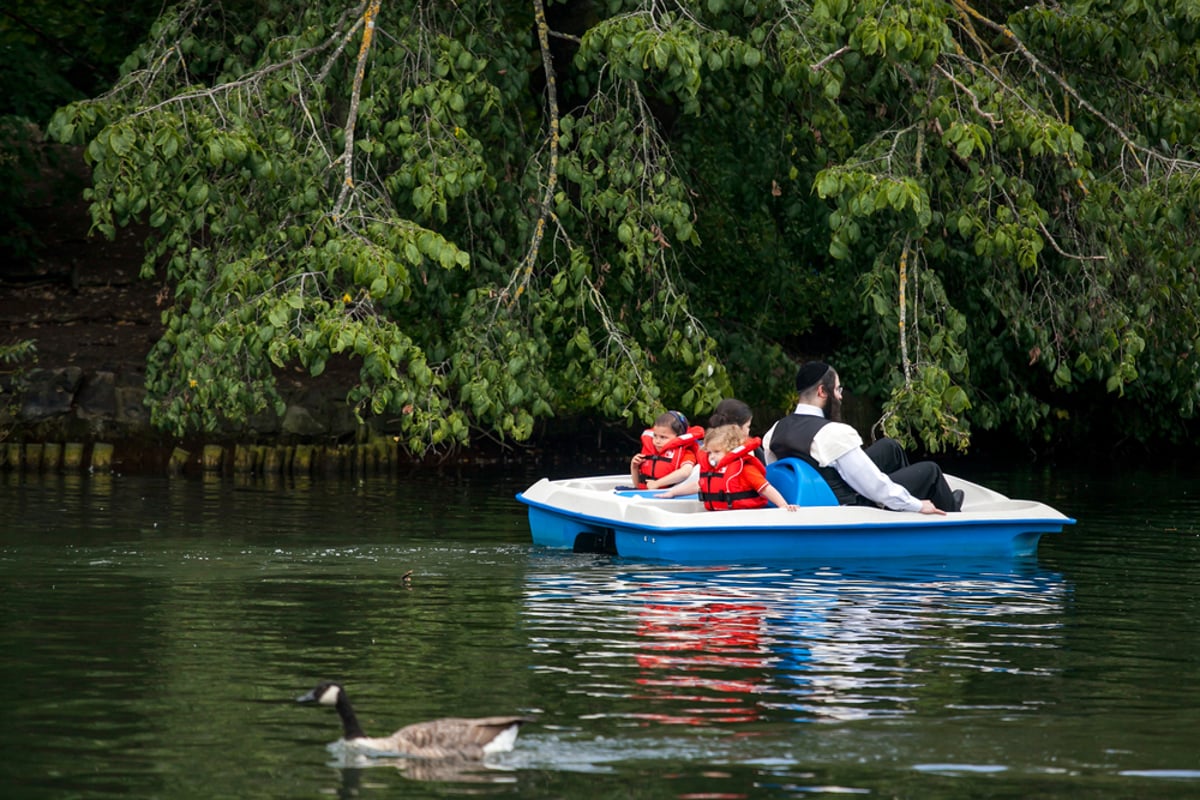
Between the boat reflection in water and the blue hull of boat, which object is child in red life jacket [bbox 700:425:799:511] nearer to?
the blue hull of boat

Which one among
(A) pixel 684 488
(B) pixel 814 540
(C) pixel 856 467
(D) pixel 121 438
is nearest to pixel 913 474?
(C) pixel 856 467

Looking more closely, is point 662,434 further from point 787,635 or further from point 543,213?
point 787,635

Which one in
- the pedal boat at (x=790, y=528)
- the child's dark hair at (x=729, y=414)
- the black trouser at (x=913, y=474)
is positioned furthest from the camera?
the black trouser at (x=913, y=474)

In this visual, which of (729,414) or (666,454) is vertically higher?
(729,414)

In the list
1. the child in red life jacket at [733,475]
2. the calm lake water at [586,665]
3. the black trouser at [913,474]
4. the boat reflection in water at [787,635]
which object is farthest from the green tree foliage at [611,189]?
the boat reflection in water at [787,635]

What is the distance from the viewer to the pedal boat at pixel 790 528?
13219mm

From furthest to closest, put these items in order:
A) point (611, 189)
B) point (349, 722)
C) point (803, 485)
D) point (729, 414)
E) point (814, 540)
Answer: point (611, 189) < point (729, 414) < point (803, 485) < point (814, 540) < point (349, 722)

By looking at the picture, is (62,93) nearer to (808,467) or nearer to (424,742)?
(808,467)

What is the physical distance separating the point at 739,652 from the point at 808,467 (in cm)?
417

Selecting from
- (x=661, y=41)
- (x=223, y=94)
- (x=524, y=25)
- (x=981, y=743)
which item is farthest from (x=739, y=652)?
(x=524, y=25)

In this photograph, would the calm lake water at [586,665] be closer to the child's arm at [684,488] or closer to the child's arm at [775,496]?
the child's arm at [775,496]

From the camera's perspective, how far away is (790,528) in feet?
43.2

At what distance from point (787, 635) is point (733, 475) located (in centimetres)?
348

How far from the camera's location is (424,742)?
7.28 m
